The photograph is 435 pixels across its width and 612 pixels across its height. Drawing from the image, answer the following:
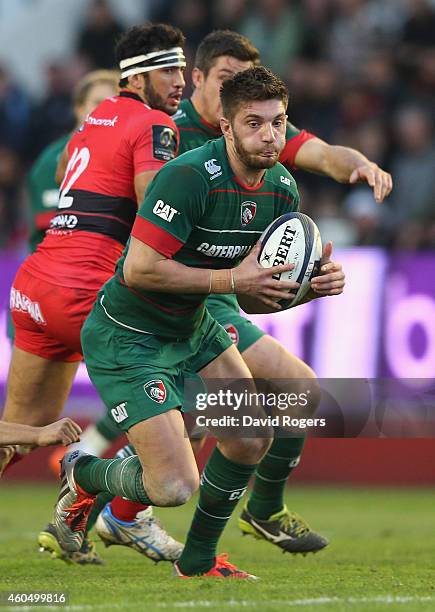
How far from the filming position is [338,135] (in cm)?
1365

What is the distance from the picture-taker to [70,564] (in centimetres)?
716

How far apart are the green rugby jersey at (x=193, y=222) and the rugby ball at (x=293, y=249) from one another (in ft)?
0.49

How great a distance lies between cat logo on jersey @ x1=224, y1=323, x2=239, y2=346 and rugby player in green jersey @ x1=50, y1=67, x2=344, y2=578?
56cm

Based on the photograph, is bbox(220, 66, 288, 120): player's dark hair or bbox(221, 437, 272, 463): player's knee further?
bbox(221, 437, 272, 463): player's knee

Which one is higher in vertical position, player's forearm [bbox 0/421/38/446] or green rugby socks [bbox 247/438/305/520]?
player's forearm [bbox 0/421/38/446]

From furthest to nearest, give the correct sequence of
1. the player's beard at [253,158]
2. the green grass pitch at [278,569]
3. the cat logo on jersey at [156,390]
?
the cat logo on jersey at [156,390] < the player's beard at [253,158] < the green grass pitch at [278,569]

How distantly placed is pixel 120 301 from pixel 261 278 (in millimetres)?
740

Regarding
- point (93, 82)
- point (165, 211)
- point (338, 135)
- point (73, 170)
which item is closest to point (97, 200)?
point (73, 170)

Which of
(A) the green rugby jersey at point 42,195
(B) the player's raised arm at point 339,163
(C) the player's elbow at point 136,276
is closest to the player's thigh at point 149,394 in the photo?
(C) the player's elbow at point 136,276

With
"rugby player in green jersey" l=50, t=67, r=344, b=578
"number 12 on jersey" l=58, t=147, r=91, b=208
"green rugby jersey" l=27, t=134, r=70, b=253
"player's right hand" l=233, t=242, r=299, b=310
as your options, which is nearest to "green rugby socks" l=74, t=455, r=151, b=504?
"rugby player in green jersey" l=50, t=67, r=344, b=578

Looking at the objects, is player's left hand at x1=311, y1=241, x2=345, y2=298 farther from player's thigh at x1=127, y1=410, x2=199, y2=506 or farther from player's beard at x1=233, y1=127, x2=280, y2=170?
player's thigh at x1=127, y1=410, x2=199, y2=506

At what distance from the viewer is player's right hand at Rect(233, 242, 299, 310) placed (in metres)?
5.88

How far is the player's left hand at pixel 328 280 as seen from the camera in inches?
236

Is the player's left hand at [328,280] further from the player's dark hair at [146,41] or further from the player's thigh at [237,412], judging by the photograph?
the player's dark hair at [146,41]
